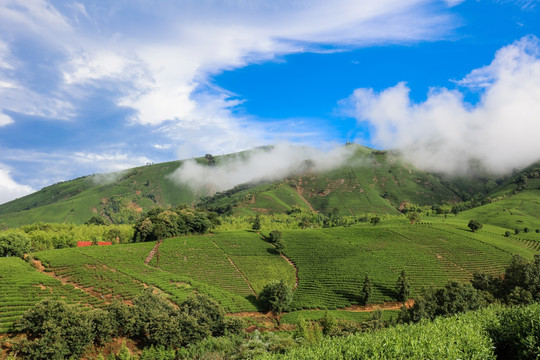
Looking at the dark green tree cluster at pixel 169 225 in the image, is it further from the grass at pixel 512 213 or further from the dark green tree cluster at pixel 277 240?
the grass at pixel 512 213

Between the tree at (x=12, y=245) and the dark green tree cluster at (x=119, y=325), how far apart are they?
1852 inches

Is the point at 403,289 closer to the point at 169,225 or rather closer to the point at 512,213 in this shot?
the point at 169,225

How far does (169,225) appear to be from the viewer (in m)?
102

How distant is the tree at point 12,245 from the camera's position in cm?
7100

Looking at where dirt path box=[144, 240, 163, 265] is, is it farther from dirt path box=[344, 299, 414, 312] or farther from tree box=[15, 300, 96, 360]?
dirt path box=[344, 299, 414, 312]

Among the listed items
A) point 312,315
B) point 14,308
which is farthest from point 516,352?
point 14,308

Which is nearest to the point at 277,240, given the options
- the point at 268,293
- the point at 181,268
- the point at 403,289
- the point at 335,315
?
the point at 268,293

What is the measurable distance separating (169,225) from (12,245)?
42.6m

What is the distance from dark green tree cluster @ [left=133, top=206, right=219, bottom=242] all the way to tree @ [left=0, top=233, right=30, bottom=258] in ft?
106

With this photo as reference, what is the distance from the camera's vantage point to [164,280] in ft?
232

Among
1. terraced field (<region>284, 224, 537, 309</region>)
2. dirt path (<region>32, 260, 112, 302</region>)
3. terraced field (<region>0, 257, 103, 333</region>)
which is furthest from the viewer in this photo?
terraced field (<region>284, 224, 537, 309</region>)

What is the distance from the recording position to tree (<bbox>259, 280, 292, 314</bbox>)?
63.9 m

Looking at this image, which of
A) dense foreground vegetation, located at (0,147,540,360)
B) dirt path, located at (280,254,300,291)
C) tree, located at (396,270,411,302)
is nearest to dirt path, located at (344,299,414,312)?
dense foreground vegetation, located at (0,147,540,360)

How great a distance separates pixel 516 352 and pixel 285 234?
88381 millimetres
